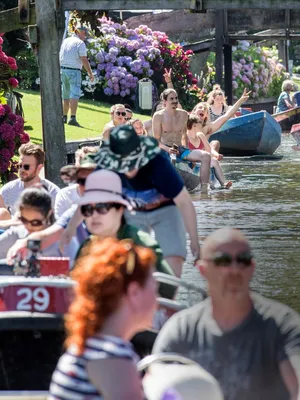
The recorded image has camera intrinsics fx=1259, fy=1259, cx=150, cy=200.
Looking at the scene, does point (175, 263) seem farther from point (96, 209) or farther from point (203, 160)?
point (203, 160)

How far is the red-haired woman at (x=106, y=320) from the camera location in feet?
11.5

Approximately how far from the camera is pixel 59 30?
46.4 ft

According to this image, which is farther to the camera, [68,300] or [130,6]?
[130,6]

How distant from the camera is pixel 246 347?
469 centimetres

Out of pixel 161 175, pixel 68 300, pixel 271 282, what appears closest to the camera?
pixel 68 300

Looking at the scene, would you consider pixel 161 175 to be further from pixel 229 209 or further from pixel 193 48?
pixel 193 48

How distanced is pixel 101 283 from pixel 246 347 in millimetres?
1318

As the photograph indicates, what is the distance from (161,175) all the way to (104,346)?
11.2ft

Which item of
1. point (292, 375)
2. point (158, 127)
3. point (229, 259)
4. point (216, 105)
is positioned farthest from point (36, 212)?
point (216, 105)

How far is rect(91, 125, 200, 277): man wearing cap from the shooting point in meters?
6.82

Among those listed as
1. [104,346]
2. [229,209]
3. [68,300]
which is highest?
[104,346]

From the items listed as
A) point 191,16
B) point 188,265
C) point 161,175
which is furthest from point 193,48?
point 161,175

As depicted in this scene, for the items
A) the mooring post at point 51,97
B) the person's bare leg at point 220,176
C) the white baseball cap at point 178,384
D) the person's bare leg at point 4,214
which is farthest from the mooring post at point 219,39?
the white baseball cap at point 178,384

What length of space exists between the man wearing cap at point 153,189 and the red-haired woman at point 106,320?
3.20 meters
